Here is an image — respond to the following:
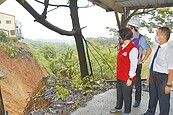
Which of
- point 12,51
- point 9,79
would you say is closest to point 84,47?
point 9,79

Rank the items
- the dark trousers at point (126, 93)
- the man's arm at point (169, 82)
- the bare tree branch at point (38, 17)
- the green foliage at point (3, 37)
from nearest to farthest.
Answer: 1. the man's arm at point (169, 82)
2. the dark trousers at point (126, 93)
3. the bare tree branch at point (38, 17)
4. the green foliage at point (3, 37)

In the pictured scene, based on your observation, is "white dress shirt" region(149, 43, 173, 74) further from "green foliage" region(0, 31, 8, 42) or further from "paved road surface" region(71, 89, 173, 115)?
"green foliage" region(0, 31, 8, 42)

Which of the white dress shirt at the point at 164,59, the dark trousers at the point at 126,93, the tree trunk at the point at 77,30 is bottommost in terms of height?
the dark trousers at the point at 126,93

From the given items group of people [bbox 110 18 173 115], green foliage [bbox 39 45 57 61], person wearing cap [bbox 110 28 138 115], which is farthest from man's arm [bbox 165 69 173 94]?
green foliage [bbox 39 45 57 61]

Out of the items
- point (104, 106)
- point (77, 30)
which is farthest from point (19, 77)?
point (104, 106)

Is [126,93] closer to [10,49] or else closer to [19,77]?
[19,77]

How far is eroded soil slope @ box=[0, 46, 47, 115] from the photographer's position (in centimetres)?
769

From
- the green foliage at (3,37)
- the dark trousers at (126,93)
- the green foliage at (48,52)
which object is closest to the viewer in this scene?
the dark trousers at (126,93)

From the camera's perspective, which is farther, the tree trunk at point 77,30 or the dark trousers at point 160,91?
the tree trunk at point 77,30

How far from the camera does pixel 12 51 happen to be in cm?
941

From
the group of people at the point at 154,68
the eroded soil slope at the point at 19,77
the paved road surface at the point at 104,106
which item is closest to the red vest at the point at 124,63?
the group of people at the point at 154,68

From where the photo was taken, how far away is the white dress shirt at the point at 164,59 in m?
2.09

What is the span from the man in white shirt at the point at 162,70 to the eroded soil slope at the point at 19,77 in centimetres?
611

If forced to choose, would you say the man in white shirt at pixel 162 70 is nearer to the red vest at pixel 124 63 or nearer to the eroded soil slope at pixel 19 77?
the red vest at pixel 124 63
